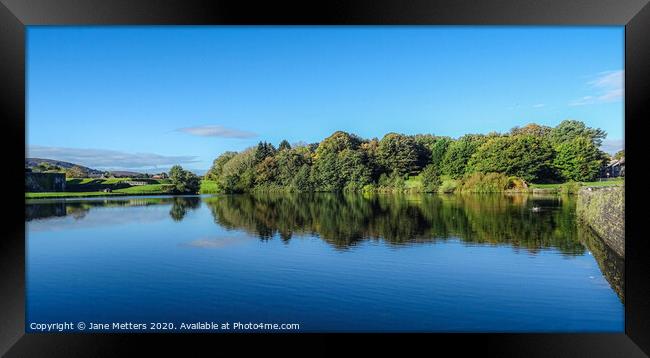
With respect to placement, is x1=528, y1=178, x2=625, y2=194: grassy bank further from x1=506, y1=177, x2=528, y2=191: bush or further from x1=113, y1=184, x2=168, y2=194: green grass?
x1=113, y1=184, x2=168, y2=194: green grass

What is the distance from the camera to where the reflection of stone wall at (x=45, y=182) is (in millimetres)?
8219

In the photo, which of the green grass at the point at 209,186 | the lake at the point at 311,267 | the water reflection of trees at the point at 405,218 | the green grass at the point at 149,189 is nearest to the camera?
the lake at the point at 311,267

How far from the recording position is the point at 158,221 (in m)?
11.2

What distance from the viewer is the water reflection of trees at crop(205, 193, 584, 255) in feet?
37.1

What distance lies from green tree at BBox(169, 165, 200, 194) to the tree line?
0.54 m

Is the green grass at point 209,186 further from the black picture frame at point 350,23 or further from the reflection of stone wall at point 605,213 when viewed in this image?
the reflection of stone wall at point 605,213

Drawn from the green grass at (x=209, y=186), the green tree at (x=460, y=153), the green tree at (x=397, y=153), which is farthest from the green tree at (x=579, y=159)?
the green grass at (x=209, y=186)

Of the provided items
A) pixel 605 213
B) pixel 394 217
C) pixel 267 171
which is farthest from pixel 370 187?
pixel 605 213

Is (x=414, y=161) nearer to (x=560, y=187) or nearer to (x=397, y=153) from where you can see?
(x=397, y=153)

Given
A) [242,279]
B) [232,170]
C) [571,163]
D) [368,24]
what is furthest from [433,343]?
[571,163]

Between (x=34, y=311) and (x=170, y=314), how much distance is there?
2.03 meters

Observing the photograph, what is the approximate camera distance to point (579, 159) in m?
12.1

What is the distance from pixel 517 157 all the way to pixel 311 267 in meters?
8.73

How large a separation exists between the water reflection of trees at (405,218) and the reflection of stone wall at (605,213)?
55 cm
